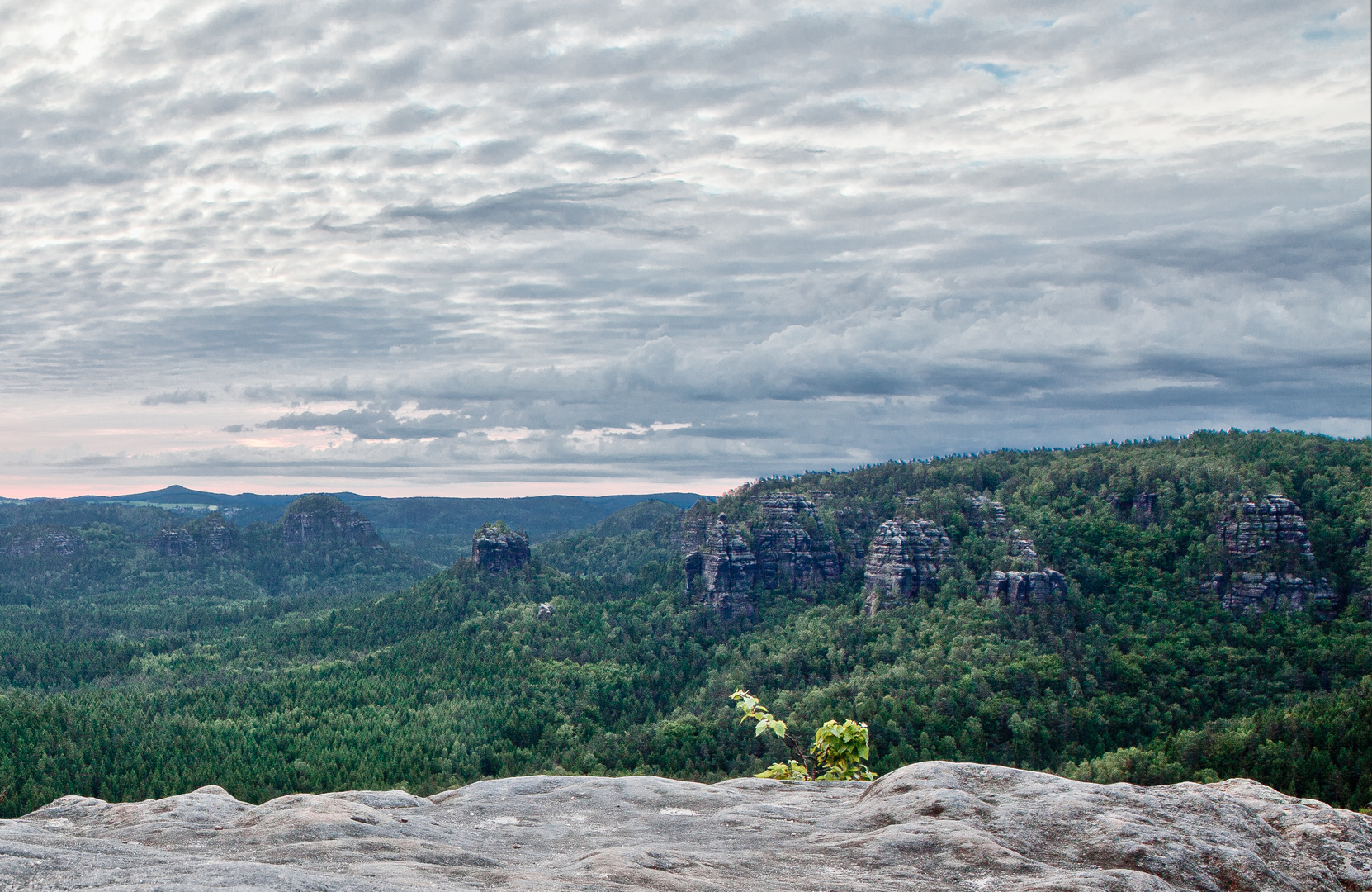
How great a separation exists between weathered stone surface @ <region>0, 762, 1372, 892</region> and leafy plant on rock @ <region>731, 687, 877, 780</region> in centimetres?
405

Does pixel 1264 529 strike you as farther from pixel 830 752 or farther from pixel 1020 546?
pixel 830 752

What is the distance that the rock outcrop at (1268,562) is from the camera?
168000 millimetres

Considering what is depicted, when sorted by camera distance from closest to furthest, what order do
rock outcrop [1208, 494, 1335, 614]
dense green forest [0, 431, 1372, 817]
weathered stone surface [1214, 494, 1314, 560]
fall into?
dense green forest [0, 431, 1372, 817] → rock outcrop [1208, 494, 1335, 614] → weathered stone surface [1214, 494, 1314, 560]

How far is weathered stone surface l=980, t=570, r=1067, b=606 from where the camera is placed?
16650cm

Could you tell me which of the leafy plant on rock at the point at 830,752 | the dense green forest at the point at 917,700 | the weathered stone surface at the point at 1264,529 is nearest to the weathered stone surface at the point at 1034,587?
the dense green forest at the point at 917,700

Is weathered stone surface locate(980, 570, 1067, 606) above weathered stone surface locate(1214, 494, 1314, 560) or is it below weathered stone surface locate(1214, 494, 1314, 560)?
below

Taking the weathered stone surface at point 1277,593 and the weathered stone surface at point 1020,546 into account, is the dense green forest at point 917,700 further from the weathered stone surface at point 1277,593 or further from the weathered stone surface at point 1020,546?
the weathered stone surface at point 1020,546

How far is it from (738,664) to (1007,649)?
5880 cm

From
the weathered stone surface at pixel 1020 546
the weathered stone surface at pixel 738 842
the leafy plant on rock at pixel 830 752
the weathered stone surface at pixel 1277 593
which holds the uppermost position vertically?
the weathered stone surface at pixel 738 842

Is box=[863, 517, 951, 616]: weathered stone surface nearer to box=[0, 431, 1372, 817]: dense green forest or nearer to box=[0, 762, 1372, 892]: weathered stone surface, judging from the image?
box=[0, 431, 1372, 817]: dense green forest

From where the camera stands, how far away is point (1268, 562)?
17288 cm

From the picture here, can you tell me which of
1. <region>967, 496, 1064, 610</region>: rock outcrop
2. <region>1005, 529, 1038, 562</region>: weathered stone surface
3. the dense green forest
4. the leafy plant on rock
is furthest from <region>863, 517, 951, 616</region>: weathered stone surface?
the leafy plant on rock

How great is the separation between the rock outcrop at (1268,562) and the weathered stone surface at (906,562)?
5314cm

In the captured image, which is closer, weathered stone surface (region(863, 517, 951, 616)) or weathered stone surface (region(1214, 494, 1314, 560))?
weathered stone surface (region(1214, 494, 1314, 560))
